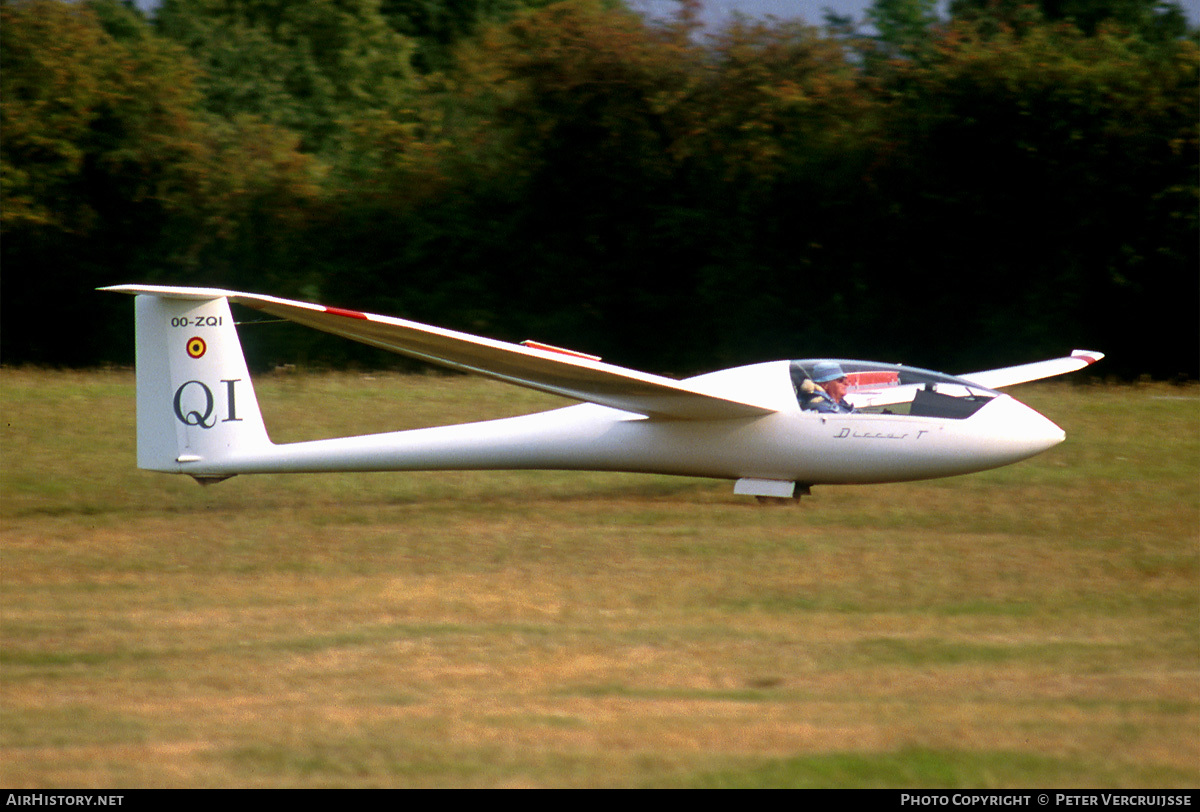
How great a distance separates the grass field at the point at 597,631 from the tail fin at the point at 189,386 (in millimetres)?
551

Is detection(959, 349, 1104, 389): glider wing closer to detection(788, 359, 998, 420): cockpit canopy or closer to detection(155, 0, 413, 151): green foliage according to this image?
→ detection(788, 359, 998, 420): cockpit canopy

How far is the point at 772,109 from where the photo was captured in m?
26.0

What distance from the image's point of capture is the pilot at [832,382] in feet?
35.1

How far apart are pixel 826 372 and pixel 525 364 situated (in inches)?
102

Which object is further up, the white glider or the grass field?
the white glider

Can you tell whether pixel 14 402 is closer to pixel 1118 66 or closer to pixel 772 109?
pixel 772 109

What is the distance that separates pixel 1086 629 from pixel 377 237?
21899 mm

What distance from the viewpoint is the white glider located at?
10469 mm

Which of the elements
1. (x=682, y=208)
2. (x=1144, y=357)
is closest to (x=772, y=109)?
(x=682, y=208)

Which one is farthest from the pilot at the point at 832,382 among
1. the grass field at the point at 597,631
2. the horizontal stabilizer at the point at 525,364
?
the grass field at the point at 597,631

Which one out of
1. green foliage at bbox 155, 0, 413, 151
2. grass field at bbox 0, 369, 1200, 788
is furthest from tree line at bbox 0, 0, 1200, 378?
grass field at bbox 0, 369, 1200, 788

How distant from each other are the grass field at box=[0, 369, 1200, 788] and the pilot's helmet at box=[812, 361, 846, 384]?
3.56 ft

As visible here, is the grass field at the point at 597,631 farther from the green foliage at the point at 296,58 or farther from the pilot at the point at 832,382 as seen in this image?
the green foliage at the point at 296,58

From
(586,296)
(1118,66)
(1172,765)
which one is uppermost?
(1118,66)
